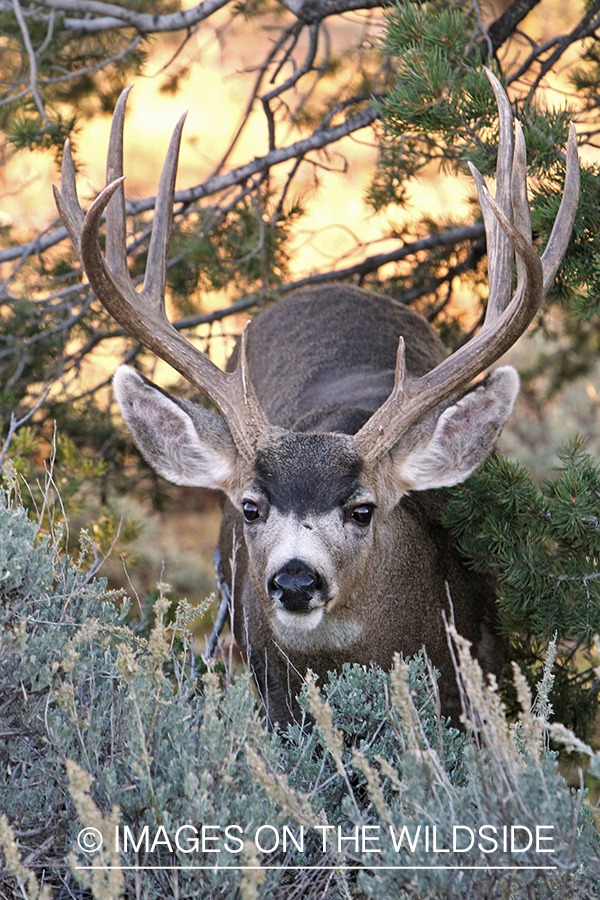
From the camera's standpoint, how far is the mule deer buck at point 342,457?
3441mm

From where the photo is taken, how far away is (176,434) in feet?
13.4

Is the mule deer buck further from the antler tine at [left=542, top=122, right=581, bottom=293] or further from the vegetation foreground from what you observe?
the vegetation foreground

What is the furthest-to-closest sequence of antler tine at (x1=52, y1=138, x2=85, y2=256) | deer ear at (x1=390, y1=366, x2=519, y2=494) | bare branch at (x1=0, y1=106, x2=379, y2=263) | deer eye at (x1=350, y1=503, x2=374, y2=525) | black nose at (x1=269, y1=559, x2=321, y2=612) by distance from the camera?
bare branch at (x1=0, y1=106, x2=379, y2=263)
antler tine at (x1=52, y1=138, x2=85, y2=256)
deer ear at (x1=390, y1=366, x2=519, y2=494)
deer eye at (x1=350, y1=503, x2=374, y2=525)
black nose at (x1=269, y1=559, x2=321, y2=612)

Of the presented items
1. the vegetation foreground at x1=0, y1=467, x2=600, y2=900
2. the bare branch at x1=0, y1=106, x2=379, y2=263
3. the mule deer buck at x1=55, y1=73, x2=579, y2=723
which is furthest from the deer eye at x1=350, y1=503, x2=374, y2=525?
the bare branch at x1=0, y1=106, x2=379, y2=263

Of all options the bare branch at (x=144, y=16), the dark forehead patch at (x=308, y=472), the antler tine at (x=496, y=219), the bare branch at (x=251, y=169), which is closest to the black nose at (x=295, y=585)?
the dark forehead patch at (x=308, y=472)

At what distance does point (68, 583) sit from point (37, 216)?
9.49 m

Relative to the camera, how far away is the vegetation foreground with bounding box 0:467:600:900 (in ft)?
7.36

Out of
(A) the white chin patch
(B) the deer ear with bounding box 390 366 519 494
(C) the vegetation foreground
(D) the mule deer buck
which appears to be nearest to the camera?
(C) the vegetation foreground

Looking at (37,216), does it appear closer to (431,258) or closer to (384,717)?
(431,258)

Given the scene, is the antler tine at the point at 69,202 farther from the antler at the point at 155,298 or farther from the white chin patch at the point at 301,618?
the white chin patch at the point at 301,618

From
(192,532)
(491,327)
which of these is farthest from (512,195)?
(192,532)

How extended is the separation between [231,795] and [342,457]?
1.45 m

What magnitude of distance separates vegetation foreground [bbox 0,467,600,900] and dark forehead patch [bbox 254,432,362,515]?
73 centimetres

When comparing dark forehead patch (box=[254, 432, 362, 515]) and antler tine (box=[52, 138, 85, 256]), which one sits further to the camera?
antler tine (box=[52, 138, 85, 256])
